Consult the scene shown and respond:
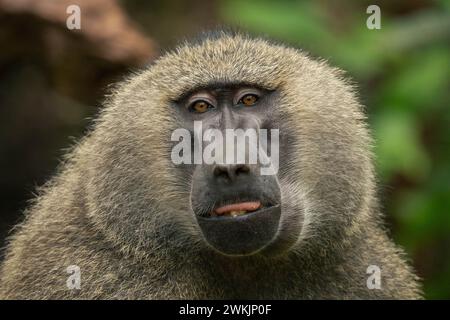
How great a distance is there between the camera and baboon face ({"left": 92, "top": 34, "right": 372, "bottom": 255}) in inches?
160

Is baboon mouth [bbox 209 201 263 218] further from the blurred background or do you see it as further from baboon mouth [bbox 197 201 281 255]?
the blurred background

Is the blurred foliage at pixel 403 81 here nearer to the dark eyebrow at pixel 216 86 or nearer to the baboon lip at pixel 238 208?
the dark eyebrow at pixel 216 86

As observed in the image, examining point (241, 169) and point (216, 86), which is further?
point (216, 86)

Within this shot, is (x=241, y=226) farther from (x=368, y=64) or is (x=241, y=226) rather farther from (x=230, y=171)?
(x=368, y=64)

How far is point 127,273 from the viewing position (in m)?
4.14

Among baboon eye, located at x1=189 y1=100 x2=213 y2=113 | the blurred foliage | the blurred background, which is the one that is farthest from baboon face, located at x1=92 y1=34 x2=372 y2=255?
the blurred foliage

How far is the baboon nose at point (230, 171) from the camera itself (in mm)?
3721

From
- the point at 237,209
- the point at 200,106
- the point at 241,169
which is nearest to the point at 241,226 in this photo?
the point at 237,209

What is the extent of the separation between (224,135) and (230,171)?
24 centimetres

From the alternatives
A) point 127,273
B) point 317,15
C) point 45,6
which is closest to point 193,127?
point 127,273

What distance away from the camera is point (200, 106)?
4129 mm

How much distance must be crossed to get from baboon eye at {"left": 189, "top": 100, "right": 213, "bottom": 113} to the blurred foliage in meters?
2.20
